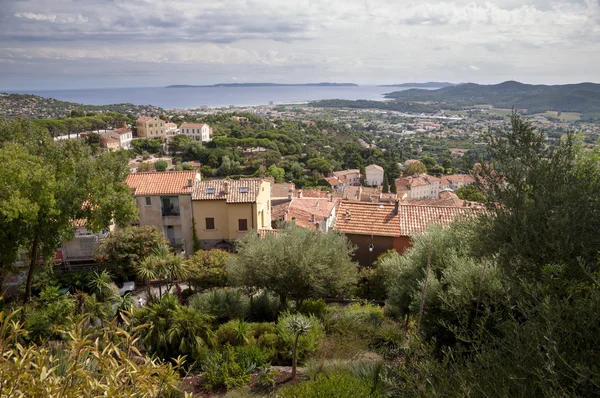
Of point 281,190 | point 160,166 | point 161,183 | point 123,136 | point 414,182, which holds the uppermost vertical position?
point 161,183

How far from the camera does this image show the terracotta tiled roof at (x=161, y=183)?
21.1m

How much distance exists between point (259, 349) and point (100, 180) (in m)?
7.82

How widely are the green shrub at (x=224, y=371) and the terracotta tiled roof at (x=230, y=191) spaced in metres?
11.6

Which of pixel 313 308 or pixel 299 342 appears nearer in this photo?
pixel 299 342

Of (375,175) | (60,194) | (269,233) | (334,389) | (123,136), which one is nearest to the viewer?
(334,389)

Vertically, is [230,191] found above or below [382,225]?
above

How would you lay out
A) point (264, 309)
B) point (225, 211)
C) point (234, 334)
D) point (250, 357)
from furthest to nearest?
1. point (225, 211)
2. point (264, 309)
3. point (234, 334)
4. point (250, 357)

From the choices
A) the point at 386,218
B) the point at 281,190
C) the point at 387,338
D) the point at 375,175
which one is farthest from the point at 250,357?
the point at 375,175

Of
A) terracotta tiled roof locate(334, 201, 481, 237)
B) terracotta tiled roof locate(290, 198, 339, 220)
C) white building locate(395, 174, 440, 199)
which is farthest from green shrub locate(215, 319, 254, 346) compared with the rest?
white building locate(395, 174, 440, 199)

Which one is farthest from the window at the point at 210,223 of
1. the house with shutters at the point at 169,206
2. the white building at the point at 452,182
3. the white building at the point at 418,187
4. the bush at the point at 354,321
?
the white building at the point at 452,182

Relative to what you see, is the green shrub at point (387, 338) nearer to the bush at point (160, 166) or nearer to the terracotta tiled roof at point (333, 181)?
the bush at point (160, 166)

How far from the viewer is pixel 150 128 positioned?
96875mm

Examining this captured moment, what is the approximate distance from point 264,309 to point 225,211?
9160 mm

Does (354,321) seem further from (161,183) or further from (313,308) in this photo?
(161,183)
